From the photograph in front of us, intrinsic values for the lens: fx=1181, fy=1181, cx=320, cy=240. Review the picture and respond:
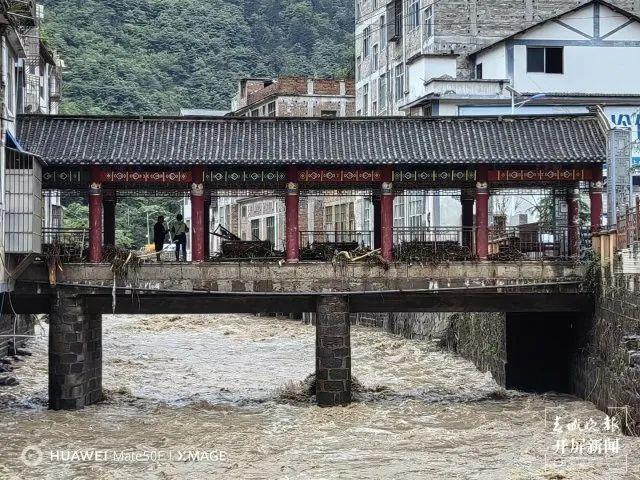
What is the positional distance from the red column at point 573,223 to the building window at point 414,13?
18686 millimetres

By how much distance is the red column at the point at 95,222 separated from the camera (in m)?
31.4

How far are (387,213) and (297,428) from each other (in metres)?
7.50

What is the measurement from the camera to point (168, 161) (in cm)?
3175

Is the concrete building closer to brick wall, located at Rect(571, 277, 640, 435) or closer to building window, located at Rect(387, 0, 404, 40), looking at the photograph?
building window, located at Rect(387, 0, 404, 40)

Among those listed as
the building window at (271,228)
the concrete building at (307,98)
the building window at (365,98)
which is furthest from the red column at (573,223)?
the concrete building at (307,98)

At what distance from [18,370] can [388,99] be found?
24752mm

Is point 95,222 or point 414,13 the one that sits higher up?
point 414,13

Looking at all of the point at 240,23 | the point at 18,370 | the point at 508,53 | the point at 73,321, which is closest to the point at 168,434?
the point at 73,321

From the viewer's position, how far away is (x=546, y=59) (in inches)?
1871

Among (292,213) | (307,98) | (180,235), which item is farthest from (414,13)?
(292,213)

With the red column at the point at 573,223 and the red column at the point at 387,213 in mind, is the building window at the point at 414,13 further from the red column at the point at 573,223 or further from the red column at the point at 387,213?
the red column at the point at 387,213

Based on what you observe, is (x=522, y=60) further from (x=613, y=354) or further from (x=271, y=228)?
(x=271, y=228)

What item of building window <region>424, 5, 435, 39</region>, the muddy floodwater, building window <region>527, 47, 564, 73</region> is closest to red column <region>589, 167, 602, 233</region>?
the muddy floodwater

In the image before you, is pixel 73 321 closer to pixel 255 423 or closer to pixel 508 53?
pixel 255 423
